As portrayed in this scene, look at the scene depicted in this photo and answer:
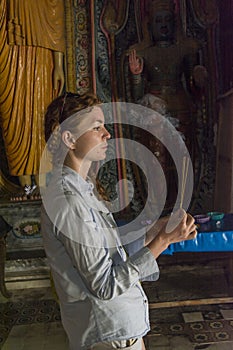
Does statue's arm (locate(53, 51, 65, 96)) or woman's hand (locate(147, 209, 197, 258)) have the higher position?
statue's arm (locate(53, 51, 65, 96))

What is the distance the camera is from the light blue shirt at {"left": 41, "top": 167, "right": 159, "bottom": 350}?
96 centimetres

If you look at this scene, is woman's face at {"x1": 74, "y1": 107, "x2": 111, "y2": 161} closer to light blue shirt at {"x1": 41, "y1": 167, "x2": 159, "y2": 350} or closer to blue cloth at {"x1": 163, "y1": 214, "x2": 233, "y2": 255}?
light blue shirt at {"x1": 41, "y1": 167, "x2": 159, "y2": 350}

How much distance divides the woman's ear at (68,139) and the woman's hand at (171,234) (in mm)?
329

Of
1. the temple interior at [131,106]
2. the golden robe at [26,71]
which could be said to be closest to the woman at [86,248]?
the temple interior at [131,106]

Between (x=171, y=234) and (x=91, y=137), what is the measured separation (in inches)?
13.0

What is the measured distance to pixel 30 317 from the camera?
2.88 metres

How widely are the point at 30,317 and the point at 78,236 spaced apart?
2175 millimetres

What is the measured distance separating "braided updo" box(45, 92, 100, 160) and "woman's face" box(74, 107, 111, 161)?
0.03 metres

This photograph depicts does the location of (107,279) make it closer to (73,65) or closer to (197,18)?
(73,65)

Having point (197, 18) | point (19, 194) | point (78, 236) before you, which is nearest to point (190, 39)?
point (197, 18)

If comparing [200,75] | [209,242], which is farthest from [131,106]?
[209,242]

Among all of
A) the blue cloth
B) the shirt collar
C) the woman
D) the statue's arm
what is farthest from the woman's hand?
the statue's arm

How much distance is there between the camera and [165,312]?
2.83 meters

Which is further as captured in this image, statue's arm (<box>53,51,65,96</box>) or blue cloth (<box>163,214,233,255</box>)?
statue's arm (<box>53,51,65,96</box>)
